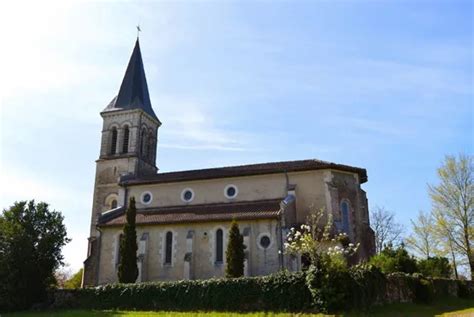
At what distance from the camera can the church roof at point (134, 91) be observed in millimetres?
42906

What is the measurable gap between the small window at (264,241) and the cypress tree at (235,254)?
2.08 meters

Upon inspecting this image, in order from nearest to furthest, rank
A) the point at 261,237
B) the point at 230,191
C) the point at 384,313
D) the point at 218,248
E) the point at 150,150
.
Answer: the point at 384,313
the point at 261,237
the point at 218,248
the point at 230,191
the point at 150,150

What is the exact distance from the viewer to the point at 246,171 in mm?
33344

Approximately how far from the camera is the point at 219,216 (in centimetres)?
3038

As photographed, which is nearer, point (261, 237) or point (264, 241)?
point (264, 241)

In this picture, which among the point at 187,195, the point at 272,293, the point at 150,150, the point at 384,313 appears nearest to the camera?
the point at 384,313

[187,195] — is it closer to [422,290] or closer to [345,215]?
[345,215]

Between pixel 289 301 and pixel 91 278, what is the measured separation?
1811 centimetres

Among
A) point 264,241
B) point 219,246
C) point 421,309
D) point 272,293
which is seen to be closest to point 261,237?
point 264,241

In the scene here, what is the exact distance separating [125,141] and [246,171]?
46.2ft

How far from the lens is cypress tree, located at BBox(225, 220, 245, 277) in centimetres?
2598

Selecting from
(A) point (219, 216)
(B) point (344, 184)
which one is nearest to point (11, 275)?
(A) point (219, 216)

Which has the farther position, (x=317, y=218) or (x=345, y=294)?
(x=317, y=218)

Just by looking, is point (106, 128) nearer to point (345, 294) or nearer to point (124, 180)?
point (124, 180)
